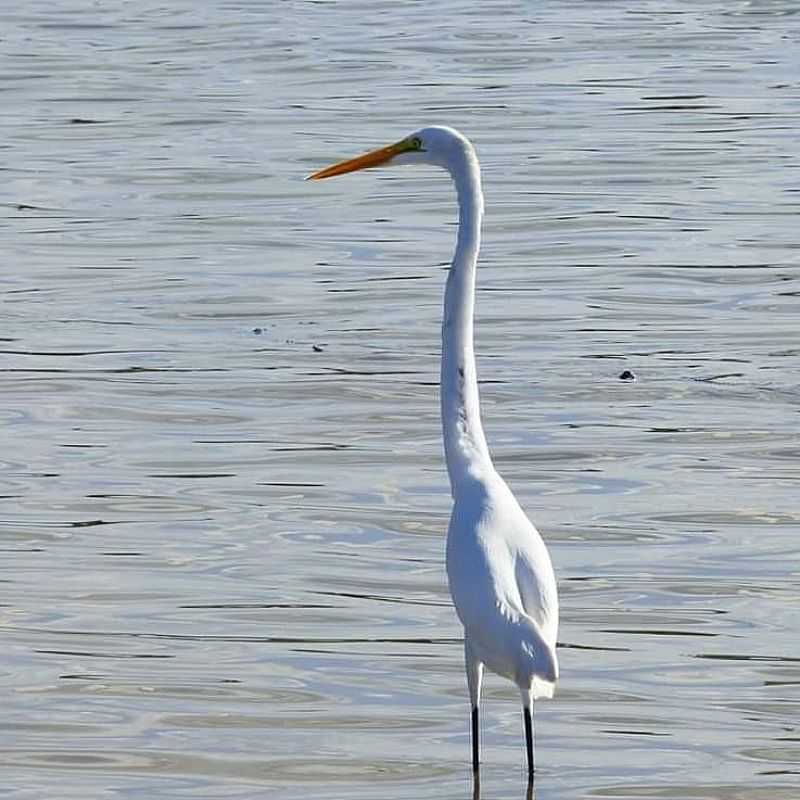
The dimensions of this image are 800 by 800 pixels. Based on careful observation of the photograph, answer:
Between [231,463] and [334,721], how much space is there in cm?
261

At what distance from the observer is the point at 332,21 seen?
2439 centimetres

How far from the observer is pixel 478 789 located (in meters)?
6.14

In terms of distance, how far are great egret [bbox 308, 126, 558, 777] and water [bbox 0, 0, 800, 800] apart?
50 cm

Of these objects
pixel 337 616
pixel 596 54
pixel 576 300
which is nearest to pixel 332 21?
pixel 596 54

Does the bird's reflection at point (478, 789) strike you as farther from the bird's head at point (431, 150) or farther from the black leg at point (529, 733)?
the bird's head at point (431, 150)

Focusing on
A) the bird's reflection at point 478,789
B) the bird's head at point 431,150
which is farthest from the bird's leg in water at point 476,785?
the bird's head at point 431,150

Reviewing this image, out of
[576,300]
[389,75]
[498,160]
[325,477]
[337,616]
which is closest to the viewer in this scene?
[337,616]

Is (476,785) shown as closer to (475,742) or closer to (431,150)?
(475,742)

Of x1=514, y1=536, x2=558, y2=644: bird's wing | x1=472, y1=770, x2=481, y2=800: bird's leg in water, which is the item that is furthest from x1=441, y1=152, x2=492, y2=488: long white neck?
x1=472, y1=770, x2=481, y2=800: bird's leg in water

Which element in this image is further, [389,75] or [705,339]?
[389,75]

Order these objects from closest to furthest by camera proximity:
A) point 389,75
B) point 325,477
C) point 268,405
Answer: point 325,477, point 268,405, point 389,75

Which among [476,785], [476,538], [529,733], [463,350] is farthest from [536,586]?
[463,350]

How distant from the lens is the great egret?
18.8ft

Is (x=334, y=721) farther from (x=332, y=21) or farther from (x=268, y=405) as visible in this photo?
(x=332, y=21)
